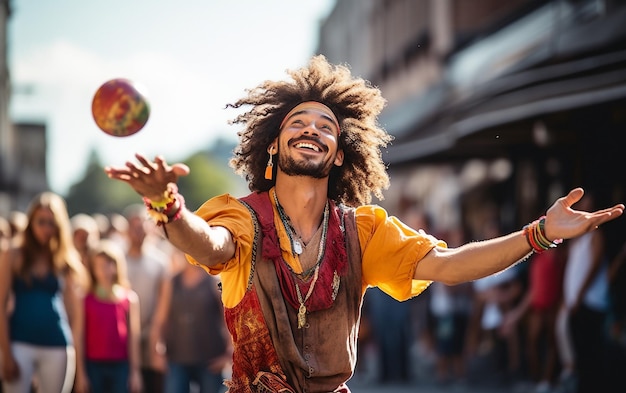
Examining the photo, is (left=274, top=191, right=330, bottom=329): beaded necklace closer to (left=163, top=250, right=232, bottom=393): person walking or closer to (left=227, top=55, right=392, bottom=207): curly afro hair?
(left=227, top=55, right=392, bottom=207): curly afro hair

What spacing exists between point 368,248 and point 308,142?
0.53 metres

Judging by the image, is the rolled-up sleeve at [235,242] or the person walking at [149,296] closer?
the rolled-up sleeve at [235,242]

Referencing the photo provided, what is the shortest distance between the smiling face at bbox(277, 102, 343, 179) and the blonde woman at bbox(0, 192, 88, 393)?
370 cm

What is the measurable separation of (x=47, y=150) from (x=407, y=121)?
54.7 metres

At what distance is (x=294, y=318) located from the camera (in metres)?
5.10

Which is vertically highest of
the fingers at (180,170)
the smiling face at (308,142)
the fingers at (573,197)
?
the smiling face at (308,142)

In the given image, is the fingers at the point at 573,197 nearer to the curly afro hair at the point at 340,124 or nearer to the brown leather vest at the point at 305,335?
the brown leather vest at the point at 305,335

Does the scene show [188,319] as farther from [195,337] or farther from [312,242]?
[312,242]

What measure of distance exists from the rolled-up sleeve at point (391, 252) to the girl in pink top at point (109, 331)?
14.7 ft

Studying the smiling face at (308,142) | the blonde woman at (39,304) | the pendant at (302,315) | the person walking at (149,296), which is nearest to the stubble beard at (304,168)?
the smiling face at (308,142)

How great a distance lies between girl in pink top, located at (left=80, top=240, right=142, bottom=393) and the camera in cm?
944

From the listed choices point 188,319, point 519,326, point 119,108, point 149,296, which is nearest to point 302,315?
point 119,108

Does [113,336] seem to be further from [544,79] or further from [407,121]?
[407,121]

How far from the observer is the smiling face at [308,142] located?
529cm
